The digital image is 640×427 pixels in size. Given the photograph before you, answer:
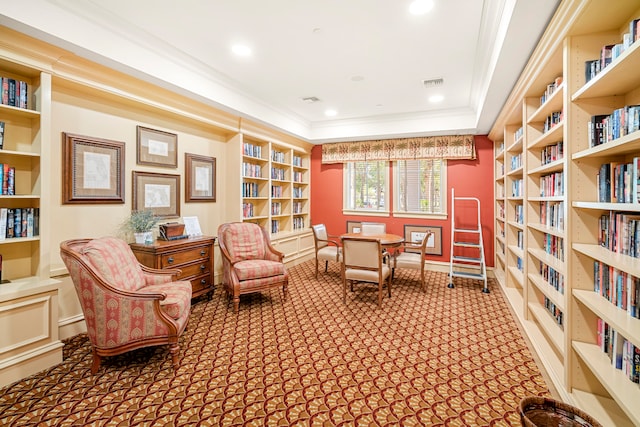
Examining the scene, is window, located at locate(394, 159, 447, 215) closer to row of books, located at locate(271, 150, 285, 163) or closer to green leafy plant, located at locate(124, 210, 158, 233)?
row of books, located at locate(271, 150, 285, 163)

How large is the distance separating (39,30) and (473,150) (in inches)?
234

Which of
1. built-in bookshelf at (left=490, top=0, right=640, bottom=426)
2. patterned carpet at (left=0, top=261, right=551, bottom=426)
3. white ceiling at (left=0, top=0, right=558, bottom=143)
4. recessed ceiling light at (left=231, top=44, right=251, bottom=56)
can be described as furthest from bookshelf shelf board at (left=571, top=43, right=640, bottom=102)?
recessed ceiling light at (left=231, top=44, right=251, bottom=56)

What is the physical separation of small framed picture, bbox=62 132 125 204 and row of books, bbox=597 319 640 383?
14.2 ft

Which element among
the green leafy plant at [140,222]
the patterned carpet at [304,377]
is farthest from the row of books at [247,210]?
the patterned carpet at [304,377]

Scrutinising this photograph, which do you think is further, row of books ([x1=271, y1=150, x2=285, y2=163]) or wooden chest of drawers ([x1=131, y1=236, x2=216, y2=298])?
row of books ([x1=271, y1=150, x2=285, y2=163])

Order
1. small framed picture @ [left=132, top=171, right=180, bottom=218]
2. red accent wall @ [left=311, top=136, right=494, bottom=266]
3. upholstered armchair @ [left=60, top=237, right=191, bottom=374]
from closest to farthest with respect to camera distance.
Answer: upholstered armchair @ [left=60, top=237, right=191, bottom=374] < small framed picture @ [left=132, top=171, right=180, bottom=218] < red accent wall @ [left=311, top=136, right=494, bottom=266]

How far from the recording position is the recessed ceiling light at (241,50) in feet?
10.3

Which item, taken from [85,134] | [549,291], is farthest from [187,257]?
[549,291]

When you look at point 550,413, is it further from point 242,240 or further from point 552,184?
point 242,240

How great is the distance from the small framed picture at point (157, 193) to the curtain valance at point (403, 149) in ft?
11.6

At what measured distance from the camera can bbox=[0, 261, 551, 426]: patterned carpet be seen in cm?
193

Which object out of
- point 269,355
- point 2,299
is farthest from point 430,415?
point 2,299

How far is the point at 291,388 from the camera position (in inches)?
86.7

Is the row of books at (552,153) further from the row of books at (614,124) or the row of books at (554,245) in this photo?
the row of books at (614,124)
